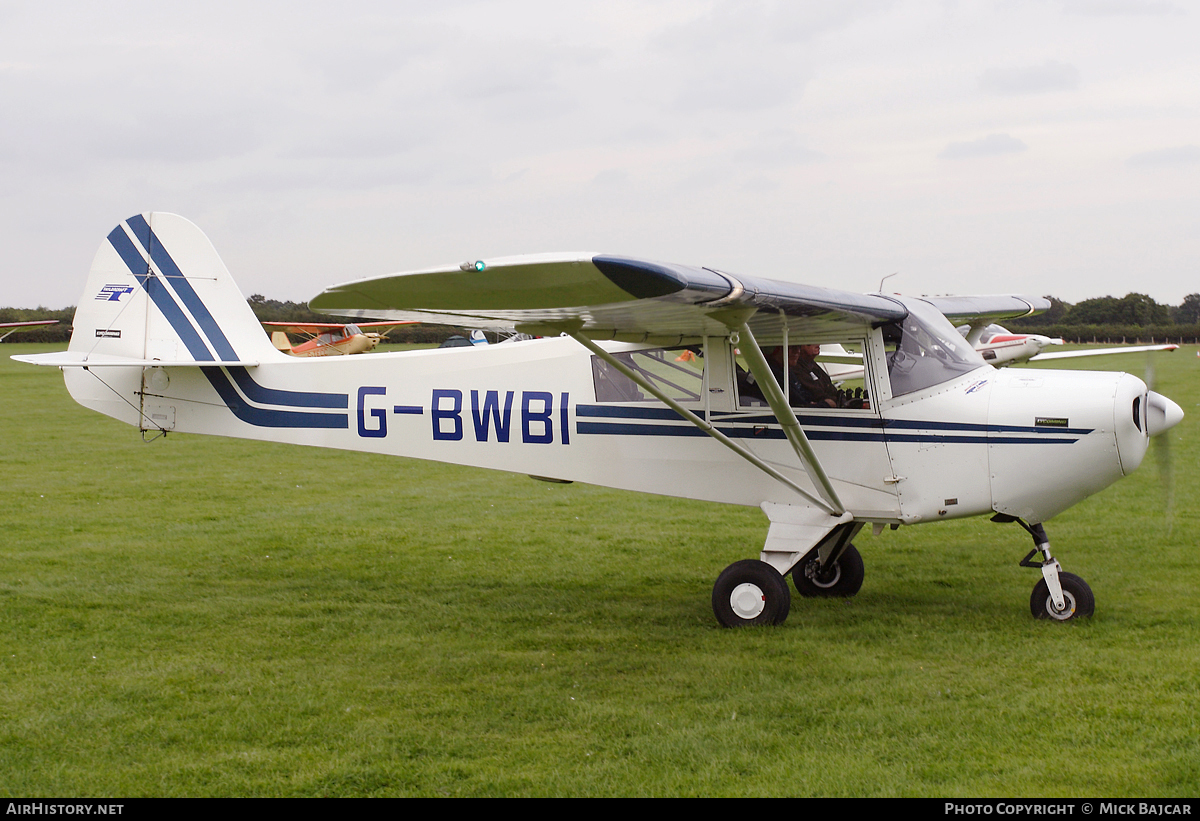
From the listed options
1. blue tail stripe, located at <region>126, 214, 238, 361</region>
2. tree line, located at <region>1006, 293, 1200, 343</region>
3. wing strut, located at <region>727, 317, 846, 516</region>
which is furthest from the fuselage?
tree line, located at <region>1006, 293, 1200, 343</region>

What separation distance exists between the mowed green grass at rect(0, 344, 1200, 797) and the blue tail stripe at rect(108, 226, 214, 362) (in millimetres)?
1923

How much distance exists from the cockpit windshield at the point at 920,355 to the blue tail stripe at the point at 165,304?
5.54 m

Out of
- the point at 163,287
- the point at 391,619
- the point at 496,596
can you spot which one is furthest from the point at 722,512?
the point at 163,287

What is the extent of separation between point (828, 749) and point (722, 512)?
22.2 feet

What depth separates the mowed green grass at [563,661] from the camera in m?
4.56

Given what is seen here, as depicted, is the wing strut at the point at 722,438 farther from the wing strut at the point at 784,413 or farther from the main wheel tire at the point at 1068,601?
the main wheel tire at the point at 1068,601

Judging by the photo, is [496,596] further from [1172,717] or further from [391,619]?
[1172,717]

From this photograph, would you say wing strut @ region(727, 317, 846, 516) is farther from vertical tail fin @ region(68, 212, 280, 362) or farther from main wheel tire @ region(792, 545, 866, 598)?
vertical tail fin @ region(68, 212, 280, 362)

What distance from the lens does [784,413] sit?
6.51 metres

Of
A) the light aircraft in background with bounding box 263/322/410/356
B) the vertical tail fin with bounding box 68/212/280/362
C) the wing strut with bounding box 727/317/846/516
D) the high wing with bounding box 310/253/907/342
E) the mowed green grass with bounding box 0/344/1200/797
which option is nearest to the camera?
the mowed green grass with bounding box 0/344/1200/797

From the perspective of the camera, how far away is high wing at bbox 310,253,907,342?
186 inches

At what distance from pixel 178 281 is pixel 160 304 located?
25 cm

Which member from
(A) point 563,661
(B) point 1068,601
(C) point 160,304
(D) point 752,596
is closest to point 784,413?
(D) point 752,596

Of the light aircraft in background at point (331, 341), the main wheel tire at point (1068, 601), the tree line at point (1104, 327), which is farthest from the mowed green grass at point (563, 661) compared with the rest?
the tree line at point (1104, 327)
